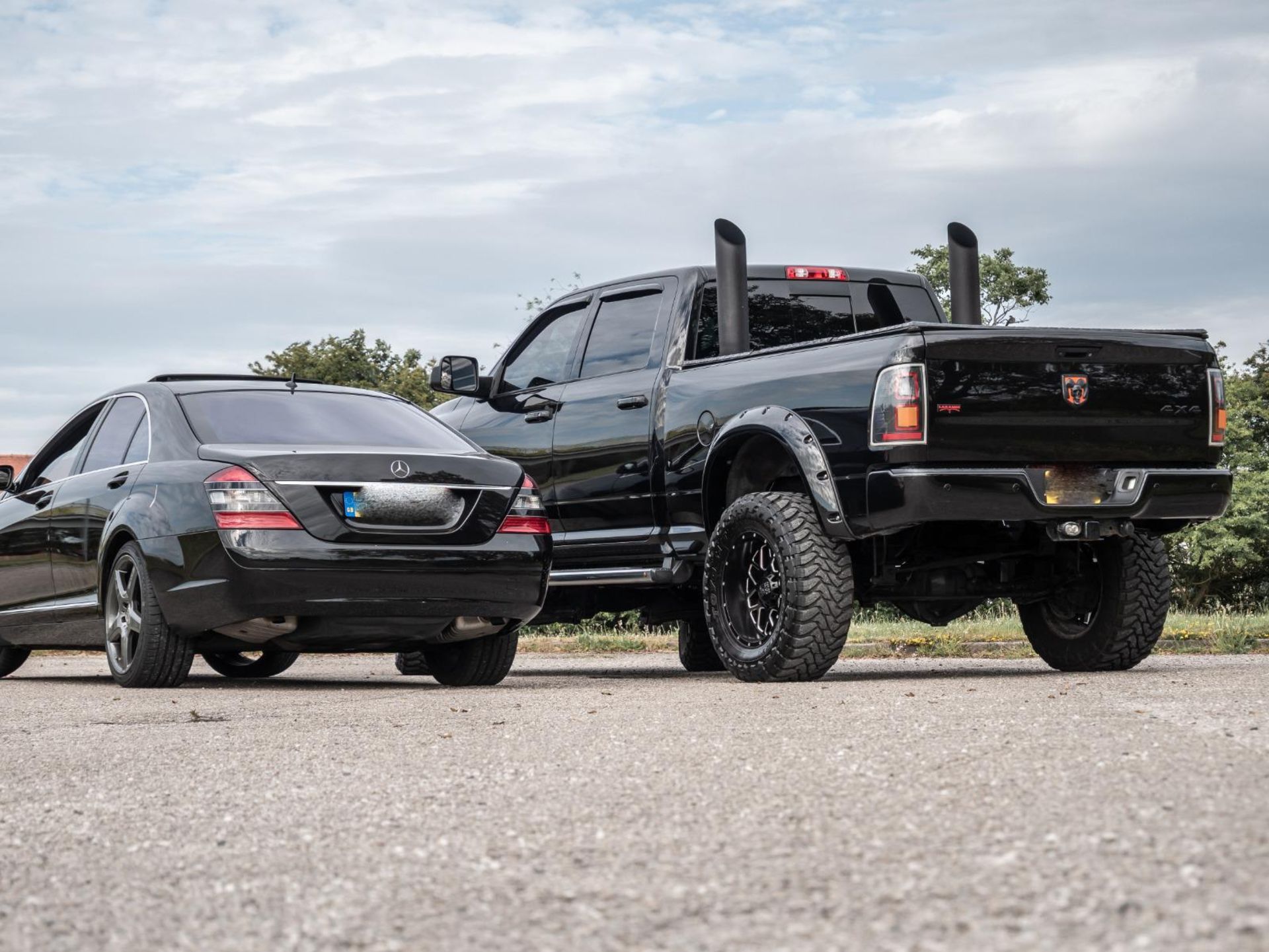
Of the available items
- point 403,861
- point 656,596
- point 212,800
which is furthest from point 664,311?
point 403,861

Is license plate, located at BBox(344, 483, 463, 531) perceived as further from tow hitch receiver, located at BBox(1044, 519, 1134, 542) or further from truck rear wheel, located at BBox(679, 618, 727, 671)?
truck rear wheel, located at BBox(679, 618, 727, 671)

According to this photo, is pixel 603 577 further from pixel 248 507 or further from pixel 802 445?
pixel 248 507

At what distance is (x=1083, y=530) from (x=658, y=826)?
14.4ft

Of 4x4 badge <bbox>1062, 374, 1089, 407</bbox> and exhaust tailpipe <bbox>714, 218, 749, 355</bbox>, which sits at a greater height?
exhaust tailpipe <bbox>714, 218, 749, 355</bbox>

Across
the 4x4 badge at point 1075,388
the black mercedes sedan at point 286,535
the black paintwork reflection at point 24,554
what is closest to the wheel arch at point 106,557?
the black mercedes sedan at point 286,535

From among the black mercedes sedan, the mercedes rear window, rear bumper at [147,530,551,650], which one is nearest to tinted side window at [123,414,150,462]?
the black mercedes sedan

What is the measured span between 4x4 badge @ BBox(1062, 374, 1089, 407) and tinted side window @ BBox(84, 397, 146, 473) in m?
4.46

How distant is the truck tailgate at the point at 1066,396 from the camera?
754cm

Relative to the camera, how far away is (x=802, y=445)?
26.0 ft

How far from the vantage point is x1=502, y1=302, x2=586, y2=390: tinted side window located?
10.2 metres

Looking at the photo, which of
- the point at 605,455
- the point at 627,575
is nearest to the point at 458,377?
the point at 605,455

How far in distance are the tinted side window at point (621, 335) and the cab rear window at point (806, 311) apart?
0.28 metres

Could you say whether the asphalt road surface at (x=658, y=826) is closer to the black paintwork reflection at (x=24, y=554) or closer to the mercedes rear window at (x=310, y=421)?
the mercedes rear window at (x=310, y=421)

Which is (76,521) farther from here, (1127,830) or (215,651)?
(1127,830)
